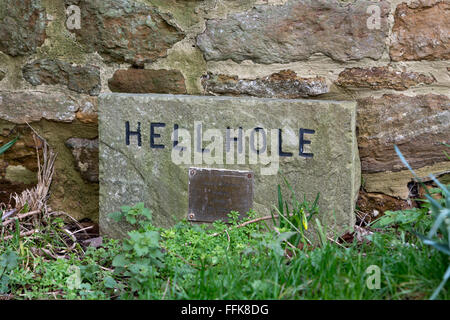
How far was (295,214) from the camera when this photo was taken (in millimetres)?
1936

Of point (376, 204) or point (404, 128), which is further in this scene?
point (376, 204)

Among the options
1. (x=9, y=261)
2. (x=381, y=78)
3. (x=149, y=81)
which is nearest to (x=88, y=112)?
(x=149, y=81)

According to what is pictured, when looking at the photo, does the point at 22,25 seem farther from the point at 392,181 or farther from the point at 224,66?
the point at 392,181

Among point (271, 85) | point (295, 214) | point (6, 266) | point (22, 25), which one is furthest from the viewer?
point (22, 25)

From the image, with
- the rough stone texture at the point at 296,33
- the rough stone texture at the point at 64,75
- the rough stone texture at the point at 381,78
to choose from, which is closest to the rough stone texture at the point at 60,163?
the rough stone texture at the point at 64,75

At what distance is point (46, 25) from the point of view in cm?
226

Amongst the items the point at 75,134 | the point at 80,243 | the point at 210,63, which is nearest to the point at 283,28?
the point at 210,63

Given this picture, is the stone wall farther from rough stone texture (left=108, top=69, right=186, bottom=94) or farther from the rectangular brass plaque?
the rectangular brass plaque

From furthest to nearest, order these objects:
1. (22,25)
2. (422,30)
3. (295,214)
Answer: (22,25) → (422,30) → (295,214)

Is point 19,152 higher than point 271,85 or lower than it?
lower

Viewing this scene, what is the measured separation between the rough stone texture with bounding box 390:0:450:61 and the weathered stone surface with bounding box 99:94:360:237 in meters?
0.37

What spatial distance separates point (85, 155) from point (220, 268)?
0.99m
